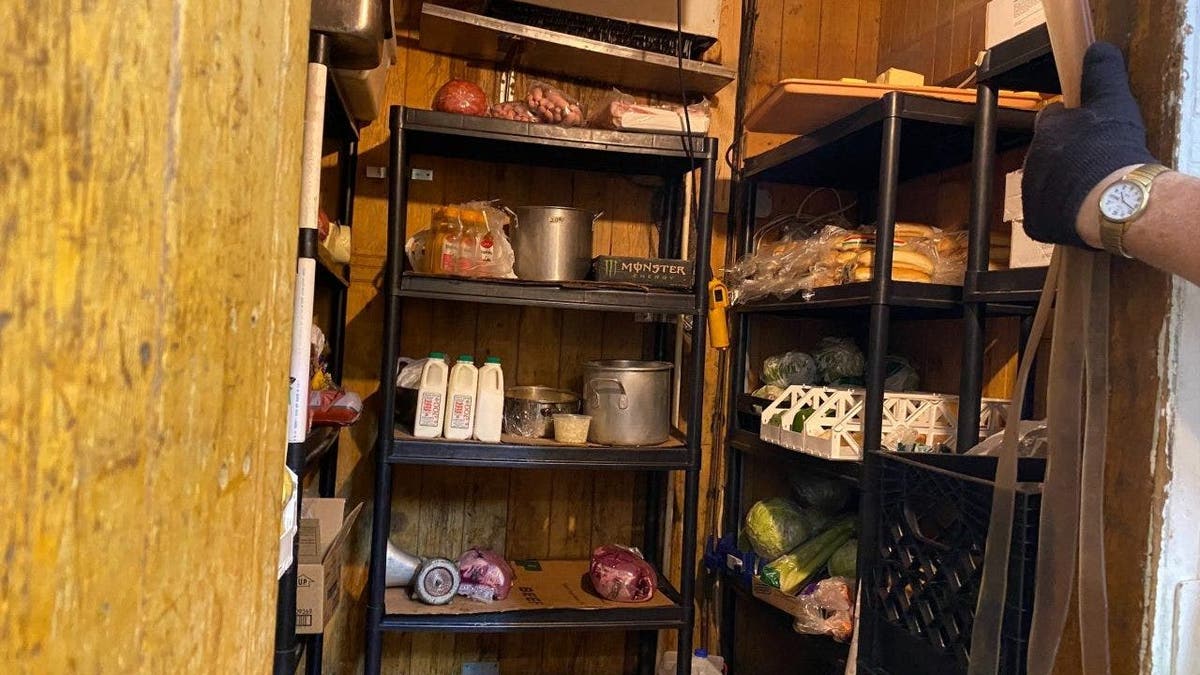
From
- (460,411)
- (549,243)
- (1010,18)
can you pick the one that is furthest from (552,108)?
(1010,18)

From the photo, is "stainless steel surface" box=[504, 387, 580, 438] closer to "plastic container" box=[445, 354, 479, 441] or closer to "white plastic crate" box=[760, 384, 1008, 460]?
"plastic container" box=[445, 354, 479, 441]

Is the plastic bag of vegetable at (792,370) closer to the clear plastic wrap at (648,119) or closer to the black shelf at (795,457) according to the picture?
the black shelf at (795,457)

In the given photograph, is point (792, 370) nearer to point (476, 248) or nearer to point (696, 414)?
point (696, 414)

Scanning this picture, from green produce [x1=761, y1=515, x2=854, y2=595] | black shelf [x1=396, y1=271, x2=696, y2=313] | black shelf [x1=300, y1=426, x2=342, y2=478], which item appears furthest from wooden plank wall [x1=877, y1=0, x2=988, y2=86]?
black shelf [x1=300, y1=426, x2=342, y2=478]

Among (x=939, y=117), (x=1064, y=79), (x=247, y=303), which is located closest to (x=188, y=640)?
(x=247, y=303)

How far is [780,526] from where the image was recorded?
206 cm

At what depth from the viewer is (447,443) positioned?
1.82 metres

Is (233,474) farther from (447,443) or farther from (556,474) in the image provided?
(556,474)

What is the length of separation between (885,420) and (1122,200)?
1182 millimetres

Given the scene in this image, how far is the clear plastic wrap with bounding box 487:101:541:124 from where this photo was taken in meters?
Answer: 1.95

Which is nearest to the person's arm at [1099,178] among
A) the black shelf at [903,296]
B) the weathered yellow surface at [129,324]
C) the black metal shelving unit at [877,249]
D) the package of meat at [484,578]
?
the black metal shelving unit at [877,249]

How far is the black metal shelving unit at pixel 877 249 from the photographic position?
1.59 metres

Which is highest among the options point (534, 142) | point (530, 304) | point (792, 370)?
point (534, 142)

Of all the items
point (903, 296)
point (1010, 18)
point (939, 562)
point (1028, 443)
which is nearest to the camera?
point (939, 562)
